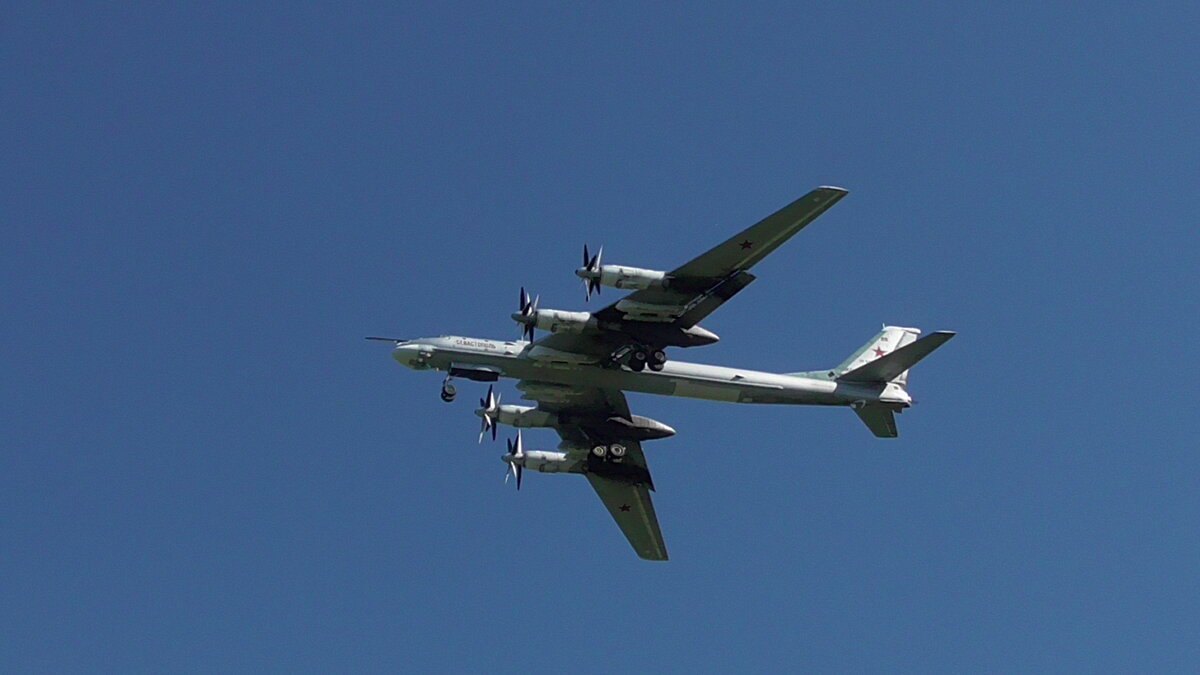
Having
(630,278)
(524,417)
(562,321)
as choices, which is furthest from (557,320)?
(524,417)

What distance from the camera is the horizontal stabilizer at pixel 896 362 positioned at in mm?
46812

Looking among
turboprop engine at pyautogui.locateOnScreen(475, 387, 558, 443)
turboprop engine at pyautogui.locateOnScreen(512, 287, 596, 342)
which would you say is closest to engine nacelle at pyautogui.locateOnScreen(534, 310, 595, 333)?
turboprop engine at pyautogui.locateOnScreen(512, 287, 596, 342)

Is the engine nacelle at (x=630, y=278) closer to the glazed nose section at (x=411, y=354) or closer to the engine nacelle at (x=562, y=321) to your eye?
the engine nacelle at (x=562, y=321)

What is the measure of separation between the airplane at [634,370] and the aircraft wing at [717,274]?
0.04 meters

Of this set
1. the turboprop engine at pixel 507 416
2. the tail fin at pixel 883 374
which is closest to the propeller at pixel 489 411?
the turboprop engine at pixel 507 416

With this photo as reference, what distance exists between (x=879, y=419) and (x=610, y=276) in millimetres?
12123

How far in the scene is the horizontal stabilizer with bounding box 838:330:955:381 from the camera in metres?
46.8

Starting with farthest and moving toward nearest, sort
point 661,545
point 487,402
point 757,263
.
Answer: point 661,545 → point 487,402 → point 757,263

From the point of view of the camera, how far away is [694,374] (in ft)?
160

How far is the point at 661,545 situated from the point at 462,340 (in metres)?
13.1

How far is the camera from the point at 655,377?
48750mm

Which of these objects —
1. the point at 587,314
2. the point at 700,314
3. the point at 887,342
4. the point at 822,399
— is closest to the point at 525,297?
the point at 587,314

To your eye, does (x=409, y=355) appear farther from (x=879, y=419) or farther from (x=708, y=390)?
(x=879, y=419)

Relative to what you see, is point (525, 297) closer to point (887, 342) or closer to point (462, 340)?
point (462, 340)
